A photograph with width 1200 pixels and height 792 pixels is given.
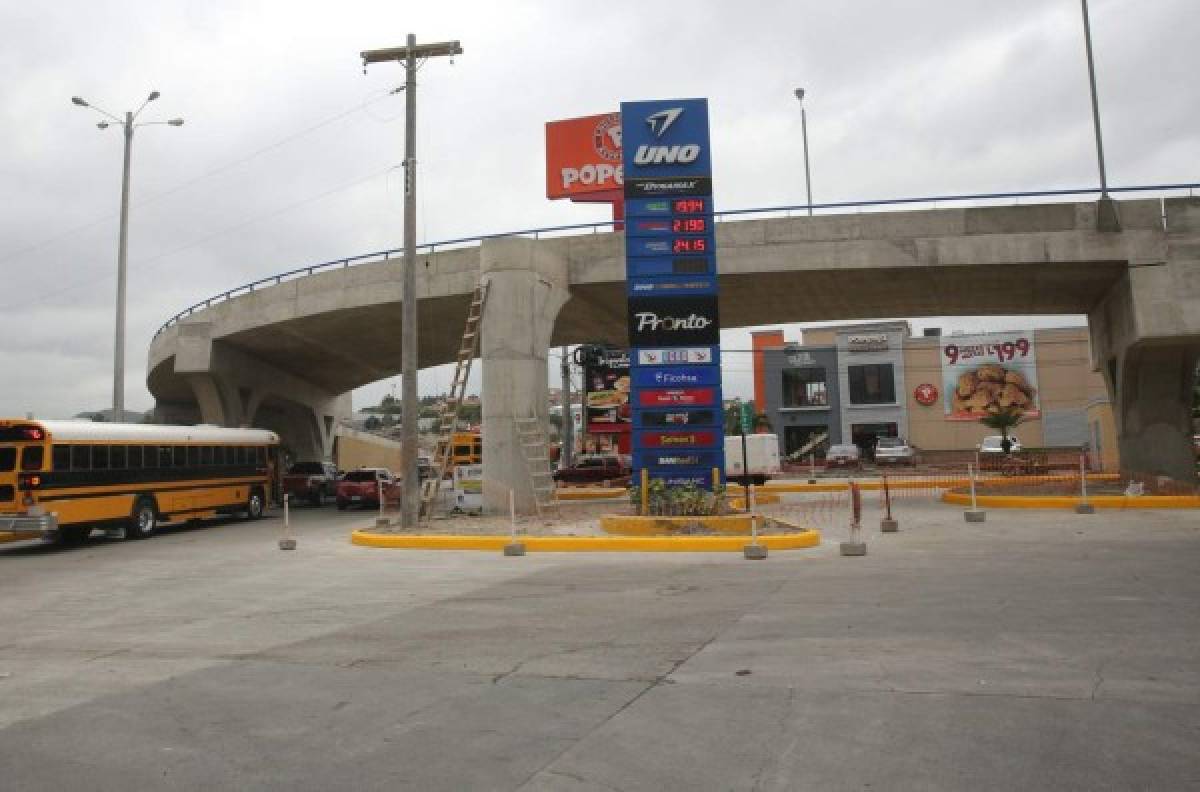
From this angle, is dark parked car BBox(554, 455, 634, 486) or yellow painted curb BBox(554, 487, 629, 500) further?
dark parked car BBox(554, 455, 634, 486)

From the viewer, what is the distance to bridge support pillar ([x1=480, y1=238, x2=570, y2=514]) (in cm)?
2250

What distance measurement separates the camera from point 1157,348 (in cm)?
2478

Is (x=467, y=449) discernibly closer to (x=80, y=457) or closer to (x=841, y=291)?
(x=841, y=291)

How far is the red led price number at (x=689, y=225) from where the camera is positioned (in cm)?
2119

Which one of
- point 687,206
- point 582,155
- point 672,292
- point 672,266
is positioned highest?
point 582,155

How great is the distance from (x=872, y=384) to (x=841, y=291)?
106 ft

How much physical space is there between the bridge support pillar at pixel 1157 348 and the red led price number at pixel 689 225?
11248 millimetres

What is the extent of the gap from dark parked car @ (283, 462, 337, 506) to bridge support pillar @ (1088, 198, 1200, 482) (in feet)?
91.4

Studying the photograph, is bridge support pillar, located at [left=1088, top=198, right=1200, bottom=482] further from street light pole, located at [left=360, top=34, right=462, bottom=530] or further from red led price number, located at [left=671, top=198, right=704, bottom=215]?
street light pole, located at [left=360, top=34, right=462, bottom=530]

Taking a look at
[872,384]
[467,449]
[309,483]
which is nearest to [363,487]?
[467,449]

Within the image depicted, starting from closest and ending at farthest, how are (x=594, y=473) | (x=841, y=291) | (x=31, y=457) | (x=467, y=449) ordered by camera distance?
(x=31, y=457)
(x=841, y=291)
(x=467, y=449)
(x=594, y=473)

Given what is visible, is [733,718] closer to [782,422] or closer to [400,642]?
[400,642]

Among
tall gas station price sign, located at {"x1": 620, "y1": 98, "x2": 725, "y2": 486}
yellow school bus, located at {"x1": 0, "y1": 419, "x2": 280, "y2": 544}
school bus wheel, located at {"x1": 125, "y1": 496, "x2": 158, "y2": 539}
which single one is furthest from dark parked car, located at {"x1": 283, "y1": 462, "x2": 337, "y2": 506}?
tall gas station price sign, located at {"x1": 620, "y1": 98, "x2": 725, "y2": 486}

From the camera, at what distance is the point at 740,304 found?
28.9 m
